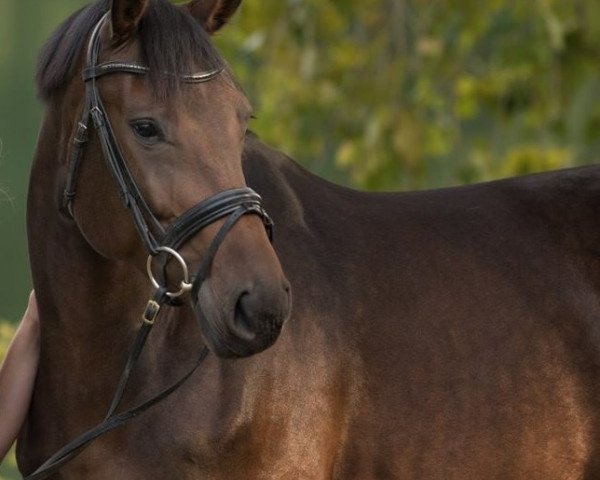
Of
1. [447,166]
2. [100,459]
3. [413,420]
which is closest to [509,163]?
[447,166]

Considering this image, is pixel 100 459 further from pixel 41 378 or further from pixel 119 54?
pixel 119 54

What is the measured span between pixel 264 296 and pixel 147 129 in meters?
0.42

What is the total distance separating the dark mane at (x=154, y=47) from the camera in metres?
2.75

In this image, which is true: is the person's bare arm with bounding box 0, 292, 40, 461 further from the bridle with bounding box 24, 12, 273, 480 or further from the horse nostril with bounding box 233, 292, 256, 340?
the horse nostril with bounding box 233, 292, 256, 340

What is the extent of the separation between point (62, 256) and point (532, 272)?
3.81ft

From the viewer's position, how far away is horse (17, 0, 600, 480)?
107 inches

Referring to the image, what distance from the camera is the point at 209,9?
9.81 feet

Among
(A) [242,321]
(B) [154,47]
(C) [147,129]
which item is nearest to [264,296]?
(A) [242,321]

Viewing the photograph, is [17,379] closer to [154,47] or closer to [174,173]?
[174,173]

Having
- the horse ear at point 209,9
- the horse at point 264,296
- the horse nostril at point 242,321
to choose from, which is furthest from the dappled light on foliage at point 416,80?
the horse nostril at point 242,321

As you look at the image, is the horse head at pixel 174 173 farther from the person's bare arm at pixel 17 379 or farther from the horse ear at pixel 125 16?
the person's bare arm at pixel 17 379

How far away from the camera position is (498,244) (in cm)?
346

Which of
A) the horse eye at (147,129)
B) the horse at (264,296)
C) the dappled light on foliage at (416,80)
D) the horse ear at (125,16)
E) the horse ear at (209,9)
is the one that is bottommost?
the dappled light on foliage at (416,80)

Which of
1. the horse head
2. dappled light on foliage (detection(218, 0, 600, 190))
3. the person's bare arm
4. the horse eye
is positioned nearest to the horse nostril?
the horse head
